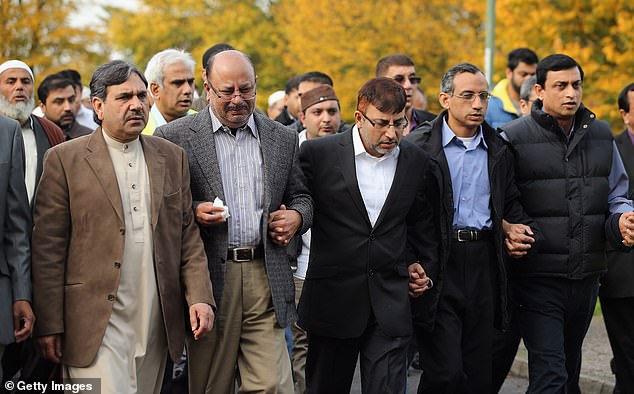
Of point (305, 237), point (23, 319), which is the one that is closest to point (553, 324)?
point (305, 237)

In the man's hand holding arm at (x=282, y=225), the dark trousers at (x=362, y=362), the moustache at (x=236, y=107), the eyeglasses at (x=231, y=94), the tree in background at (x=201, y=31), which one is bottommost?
the dark trousers at (x=362, y=362)

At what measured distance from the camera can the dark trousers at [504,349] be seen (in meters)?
7.82

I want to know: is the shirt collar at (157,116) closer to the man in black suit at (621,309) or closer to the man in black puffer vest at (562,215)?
the man in black puffer vest at (562,215)

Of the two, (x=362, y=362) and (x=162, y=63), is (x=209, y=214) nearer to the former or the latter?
(x=362, y=362)

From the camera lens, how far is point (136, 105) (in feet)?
18.9

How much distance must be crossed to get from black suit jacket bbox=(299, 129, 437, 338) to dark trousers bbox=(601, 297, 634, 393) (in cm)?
228

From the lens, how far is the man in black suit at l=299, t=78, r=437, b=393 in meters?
6.61

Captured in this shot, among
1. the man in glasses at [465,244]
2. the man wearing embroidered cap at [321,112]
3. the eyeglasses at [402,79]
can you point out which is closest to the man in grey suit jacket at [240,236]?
the man in glasses at [465,244]

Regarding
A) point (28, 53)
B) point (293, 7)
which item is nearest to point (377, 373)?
point (28, 53)

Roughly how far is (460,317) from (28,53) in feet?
63.1

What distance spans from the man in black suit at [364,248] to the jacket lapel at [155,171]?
1.23 meters

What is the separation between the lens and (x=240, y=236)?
6.13 metres

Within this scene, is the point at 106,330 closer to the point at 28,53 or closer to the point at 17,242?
the point at 17,242

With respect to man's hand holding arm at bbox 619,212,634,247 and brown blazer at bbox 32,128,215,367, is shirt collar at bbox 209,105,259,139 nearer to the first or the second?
brown blazer at bbox 32,128,215,367
